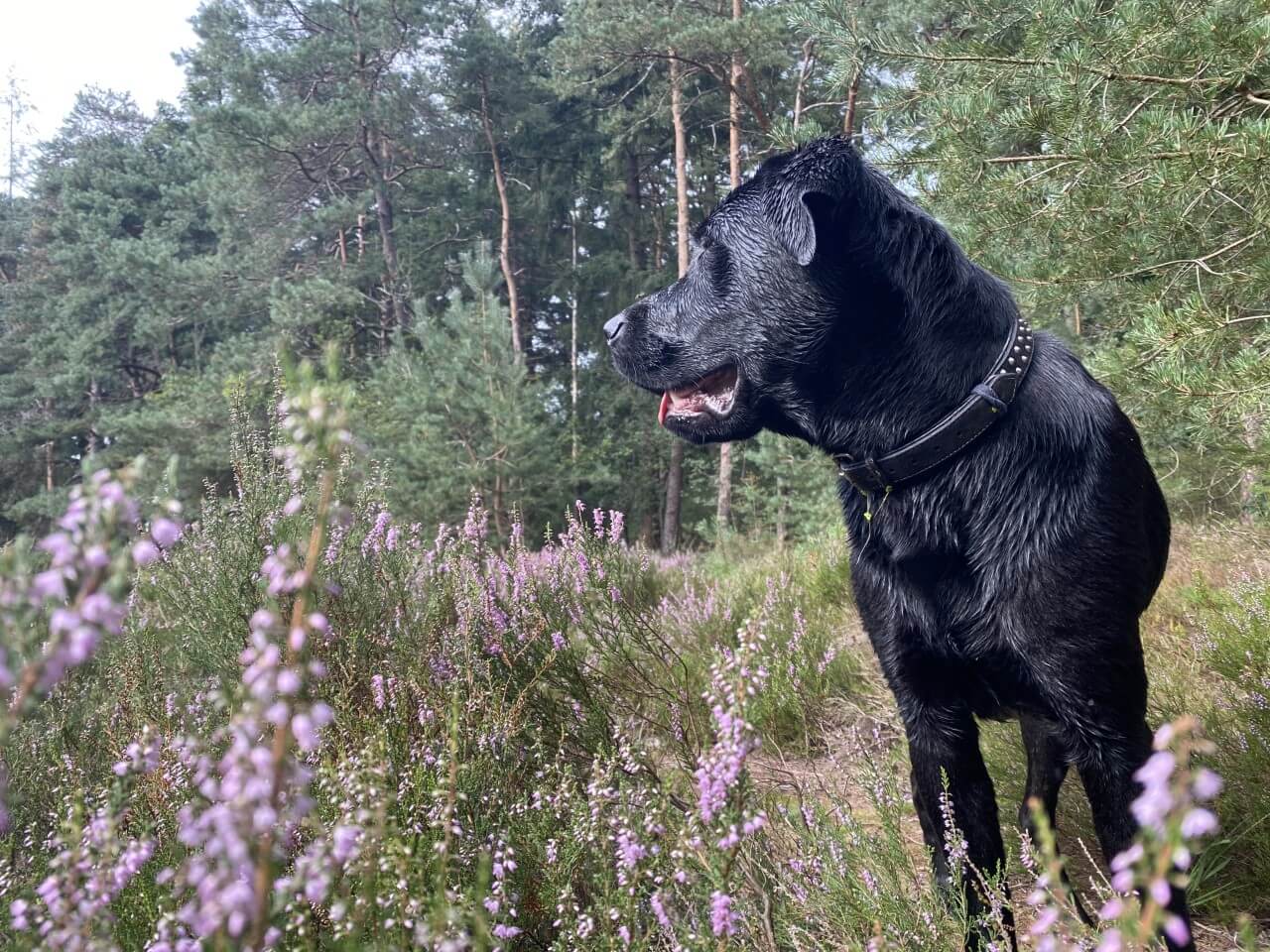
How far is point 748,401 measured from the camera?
79.6 inches

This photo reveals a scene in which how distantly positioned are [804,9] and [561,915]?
179 inches

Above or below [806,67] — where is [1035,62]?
below

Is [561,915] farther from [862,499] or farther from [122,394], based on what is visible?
[122,394]

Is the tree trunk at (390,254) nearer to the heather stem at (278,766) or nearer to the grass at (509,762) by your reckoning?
the grass at (509,762)

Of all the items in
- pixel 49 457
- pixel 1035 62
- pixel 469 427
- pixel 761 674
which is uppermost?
pixel 1035 62

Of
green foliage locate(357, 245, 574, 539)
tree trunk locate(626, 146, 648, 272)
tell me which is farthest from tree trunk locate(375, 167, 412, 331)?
tree trunk locate(626, 146, 648, 272)

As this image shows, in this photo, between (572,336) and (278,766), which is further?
(572,336)

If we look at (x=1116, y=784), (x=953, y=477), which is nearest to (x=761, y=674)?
(x=953, y=477)

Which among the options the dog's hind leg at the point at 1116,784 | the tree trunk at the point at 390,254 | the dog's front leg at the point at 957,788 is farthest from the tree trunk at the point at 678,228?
the dog's hind leg at the point at 1116,784

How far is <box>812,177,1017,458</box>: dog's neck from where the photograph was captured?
175 centimetres

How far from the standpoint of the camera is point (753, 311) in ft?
6.48

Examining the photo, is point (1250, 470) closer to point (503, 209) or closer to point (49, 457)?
point (503, 209)

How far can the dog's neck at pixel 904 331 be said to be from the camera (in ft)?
5.73

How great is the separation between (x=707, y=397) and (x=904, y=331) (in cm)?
59
